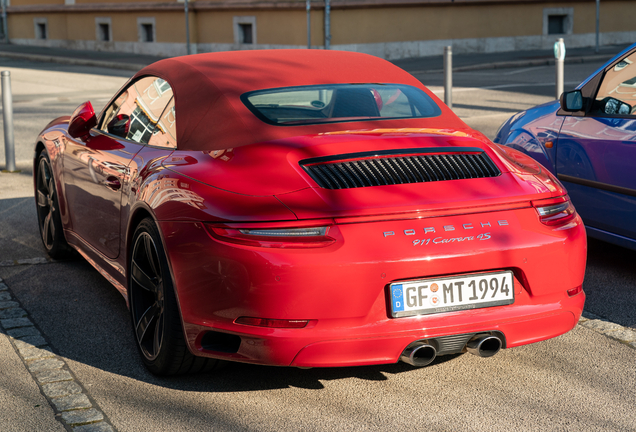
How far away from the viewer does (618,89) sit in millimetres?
5113

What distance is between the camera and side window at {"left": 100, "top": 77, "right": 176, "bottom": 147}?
3.99 metres

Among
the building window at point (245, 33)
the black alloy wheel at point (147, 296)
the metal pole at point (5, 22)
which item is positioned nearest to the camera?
the black alloy wheel at point (147, 296)

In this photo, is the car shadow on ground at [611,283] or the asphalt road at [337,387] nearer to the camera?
the asphalt road at [337,387]

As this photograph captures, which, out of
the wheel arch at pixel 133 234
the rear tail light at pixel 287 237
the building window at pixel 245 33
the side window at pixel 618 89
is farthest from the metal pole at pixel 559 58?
the building window at pixel 245 33

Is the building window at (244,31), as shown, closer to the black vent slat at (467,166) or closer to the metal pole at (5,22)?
the metal pole at (5,22)

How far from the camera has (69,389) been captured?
343 cm

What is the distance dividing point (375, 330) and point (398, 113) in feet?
4.21

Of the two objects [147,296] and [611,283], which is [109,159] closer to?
[147,296]

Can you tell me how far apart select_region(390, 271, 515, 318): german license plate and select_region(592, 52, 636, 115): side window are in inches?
93.9

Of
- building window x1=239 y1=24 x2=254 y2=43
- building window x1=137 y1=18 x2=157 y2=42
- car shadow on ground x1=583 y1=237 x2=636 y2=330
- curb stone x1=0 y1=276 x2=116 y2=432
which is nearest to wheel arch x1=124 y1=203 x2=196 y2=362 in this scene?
curb stone x1=0 y1=276 x2=116 y2=432

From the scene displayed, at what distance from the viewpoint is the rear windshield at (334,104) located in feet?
12.2

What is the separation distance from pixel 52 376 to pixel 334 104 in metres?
1.82

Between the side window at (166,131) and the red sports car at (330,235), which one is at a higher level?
the side window at (166,131)

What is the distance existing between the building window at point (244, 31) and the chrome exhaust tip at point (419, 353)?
74.9ft
